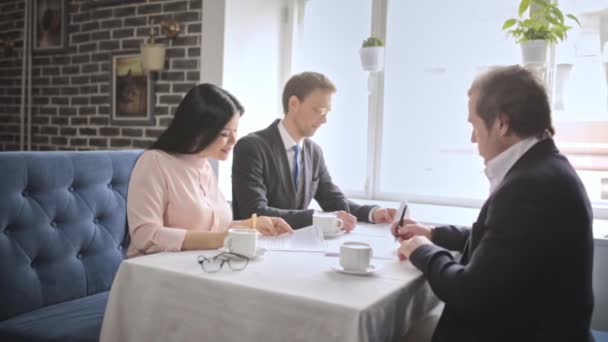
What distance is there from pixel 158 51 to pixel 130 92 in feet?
1.35

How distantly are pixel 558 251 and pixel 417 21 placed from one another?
2184 mm

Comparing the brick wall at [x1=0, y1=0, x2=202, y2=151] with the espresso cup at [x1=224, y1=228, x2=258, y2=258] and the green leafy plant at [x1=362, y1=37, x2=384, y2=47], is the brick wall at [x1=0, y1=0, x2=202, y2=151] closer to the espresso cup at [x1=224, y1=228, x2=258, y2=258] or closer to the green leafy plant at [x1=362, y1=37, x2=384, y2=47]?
the green leafy plant at [x1=362, y1=37, x2=384, y2=47]

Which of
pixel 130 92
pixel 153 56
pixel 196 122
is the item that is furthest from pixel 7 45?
pixel 196 122

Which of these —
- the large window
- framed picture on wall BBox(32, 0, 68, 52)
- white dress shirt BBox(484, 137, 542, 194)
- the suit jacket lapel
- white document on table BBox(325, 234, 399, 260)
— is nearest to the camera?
white dress shirt BBox(484, 137, 542, 194)

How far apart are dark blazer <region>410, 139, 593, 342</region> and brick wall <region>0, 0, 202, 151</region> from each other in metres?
2.39

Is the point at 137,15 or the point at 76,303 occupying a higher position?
the point at 137,15

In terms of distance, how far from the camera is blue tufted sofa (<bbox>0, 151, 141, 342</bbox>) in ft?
5.59

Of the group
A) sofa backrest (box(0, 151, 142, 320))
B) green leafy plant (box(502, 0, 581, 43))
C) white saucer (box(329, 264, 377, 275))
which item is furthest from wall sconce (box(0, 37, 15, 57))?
white saucer (box(329, 264, 377, 275))

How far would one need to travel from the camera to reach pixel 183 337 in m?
1.25

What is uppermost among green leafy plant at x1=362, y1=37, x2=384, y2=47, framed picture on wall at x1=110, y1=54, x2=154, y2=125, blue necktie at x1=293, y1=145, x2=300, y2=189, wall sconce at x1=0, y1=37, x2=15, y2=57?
wall sconce at x1=0, y1=37, x2=15, y2=57

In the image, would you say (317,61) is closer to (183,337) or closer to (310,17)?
(310,17)

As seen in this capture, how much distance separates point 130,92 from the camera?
3.47 m

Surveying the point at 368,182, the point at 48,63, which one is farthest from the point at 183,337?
the point at 48,63

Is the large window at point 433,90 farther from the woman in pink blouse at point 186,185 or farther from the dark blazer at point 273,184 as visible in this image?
the woman in pink blouse at point 186,185
